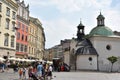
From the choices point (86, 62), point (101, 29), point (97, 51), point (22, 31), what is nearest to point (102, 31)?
point (101, 29)

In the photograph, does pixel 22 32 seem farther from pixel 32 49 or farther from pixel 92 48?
pixel 92 48

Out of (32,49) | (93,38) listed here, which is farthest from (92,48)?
(32,49)

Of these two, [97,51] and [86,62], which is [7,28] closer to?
[86,62]

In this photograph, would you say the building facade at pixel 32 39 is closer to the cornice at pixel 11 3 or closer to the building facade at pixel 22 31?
the building facade at pixel 22 31

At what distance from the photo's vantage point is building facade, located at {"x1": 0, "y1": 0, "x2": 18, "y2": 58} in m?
49.6

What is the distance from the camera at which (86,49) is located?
72.7 m

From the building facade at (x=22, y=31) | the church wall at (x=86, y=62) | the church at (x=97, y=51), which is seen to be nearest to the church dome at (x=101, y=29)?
the church at (x=97, y=51)

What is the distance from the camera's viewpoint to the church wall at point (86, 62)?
70.8 meters

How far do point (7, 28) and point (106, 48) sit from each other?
109ft

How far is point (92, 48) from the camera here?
2918 inches

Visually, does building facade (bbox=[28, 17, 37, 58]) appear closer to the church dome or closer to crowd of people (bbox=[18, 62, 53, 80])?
the church dome

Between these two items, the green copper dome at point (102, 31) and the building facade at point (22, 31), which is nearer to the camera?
the building facade at point (22, 31)

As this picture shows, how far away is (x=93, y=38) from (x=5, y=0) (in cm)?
3247

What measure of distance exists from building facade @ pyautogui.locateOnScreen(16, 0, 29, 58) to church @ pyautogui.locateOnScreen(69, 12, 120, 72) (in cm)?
1455
